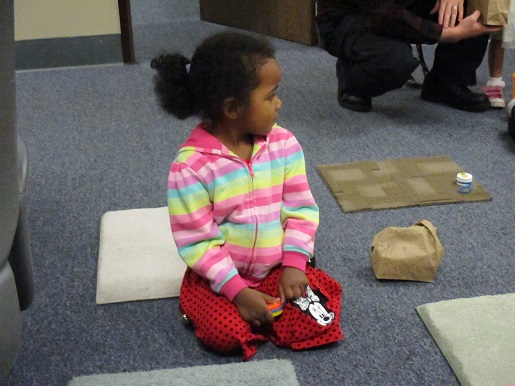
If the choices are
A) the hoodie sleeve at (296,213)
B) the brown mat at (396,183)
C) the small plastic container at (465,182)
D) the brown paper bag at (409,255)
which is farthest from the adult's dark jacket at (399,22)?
the hoodie sleeve at (296,213)

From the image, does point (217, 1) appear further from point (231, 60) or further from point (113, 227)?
point (231, 60)

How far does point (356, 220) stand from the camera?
5.28 feet

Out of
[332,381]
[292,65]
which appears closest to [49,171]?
[332,381]

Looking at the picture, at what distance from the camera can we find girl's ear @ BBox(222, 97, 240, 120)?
44.4 inches

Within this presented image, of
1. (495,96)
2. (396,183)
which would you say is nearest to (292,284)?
(396,183)

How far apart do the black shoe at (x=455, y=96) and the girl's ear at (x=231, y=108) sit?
143 cm

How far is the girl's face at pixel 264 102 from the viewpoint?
1119 mm

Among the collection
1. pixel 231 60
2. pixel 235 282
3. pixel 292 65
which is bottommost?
pixel 292 65

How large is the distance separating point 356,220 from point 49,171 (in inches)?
35.9

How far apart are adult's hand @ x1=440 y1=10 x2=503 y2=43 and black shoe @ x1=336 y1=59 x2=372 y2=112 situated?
334 millimetres

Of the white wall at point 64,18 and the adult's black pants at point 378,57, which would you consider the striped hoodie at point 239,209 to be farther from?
the white wall at point 64,18

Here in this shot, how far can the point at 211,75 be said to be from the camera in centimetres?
112

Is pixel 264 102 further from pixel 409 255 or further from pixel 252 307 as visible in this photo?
pixel 409 255

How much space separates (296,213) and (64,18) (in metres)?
2.14
